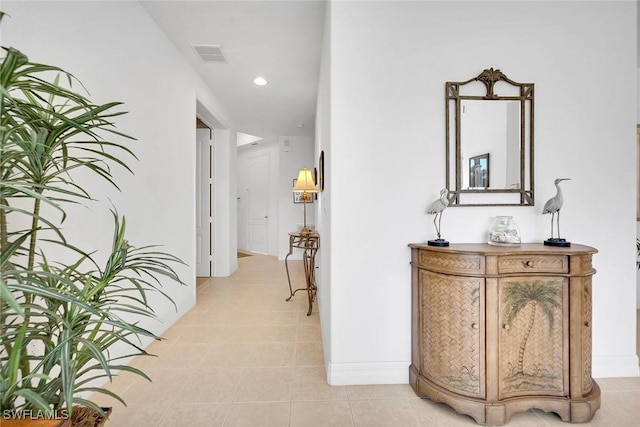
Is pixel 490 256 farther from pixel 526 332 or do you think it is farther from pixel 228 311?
pixel 228 311

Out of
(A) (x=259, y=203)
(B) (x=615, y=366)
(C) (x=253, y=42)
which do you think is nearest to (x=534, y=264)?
(B) (x=615, y=366)

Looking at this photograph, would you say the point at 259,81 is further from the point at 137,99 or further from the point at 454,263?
the point at 454,263

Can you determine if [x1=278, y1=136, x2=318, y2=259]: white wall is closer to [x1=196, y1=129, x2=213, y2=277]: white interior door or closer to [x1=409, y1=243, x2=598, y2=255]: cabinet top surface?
[x1=196, y1=129, x2=213, y2=277]: white interior door

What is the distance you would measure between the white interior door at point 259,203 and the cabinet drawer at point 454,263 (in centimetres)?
608

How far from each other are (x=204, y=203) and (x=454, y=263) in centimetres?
420

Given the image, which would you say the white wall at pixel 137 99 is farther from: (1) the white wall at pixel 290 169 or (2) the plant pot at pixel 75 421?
(1) the white wall at pixel 290 169

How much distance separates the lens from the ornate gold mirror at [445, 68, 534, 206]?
2100mm

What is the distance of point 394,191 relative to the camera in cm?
208

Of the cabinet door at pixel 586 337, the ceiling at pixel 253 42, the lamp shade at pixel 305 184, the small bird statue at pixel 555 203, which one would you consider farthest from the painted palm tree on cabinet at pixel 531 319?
the ceiling at pixel 253 42

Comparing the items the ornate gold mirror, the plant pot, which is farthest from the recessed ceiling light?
the plant pot

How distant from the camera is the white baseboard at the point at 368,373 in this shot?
206cm

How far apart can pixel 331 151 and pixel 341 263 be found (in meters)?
0.74

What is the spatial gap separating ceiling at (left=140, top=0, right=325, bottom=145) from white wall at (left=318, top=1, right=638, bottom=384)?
84 centimetres

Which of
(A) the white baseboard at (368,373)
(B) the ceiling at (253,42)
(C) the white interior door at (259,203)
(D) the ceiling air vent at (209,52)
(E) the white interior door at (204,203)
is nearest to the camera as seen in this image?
(A) the white baseboard at (368,373)
